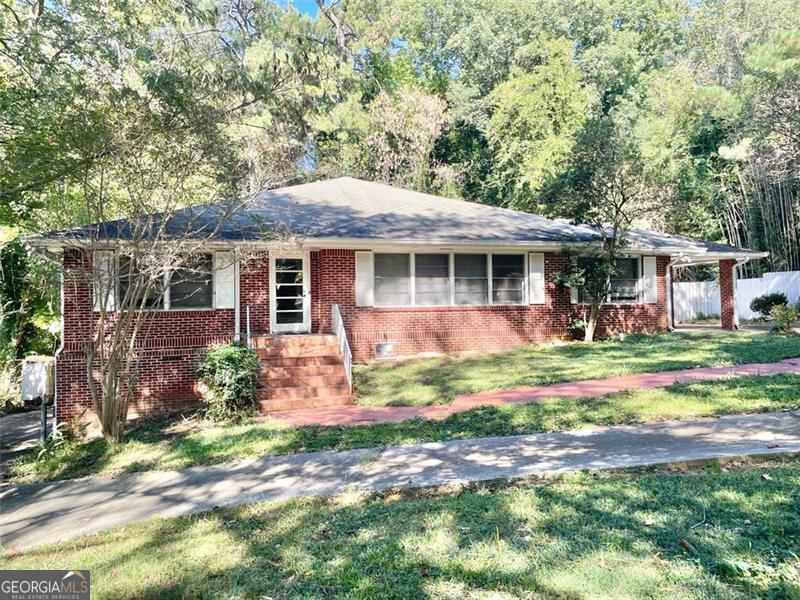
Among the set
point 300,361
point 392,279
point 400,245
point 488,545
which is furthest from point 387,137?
point 488,545

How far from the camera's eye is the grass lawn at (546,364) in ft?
30.3

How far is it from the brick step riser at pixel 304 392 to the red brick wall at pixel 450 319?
9.07ft

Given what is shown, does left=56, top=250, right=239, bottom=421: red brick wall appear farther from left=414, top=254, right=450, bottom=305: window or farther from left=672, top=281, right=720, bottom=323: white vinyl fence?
left=672, top=281, right=720, bottom=323: white vinyl fence

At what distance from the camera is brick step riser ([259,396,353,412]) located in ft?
29.0

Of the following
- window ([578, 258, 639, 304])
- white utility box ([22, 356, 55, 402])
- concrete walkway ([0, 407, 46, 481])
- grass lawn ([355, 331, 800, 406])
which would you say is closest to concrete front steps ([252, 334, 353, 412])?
grass lawn ([355, 331, 800, 406])

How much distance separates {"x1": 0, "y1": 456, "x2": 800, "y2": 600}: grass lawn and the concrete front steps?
4.43 m

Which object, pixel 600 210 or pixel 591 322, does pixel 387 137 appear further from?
pixel 591 322

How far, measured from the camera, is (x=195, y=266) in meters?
10.3

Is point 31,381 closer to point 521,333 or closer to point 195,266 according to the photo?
point 195,266

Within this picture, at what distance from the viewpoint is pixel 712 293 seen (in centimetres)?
2302

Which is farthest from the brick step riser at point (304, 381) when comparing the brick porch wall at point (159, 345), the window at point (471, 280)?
the window at point (471, 280)

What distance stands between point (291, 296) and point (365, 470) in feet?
23.0

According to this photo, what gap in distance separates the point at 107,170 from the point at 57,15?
275 centimetres

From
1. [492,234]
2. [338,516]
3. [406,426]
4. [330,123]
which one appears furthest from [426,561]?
[330,123]
